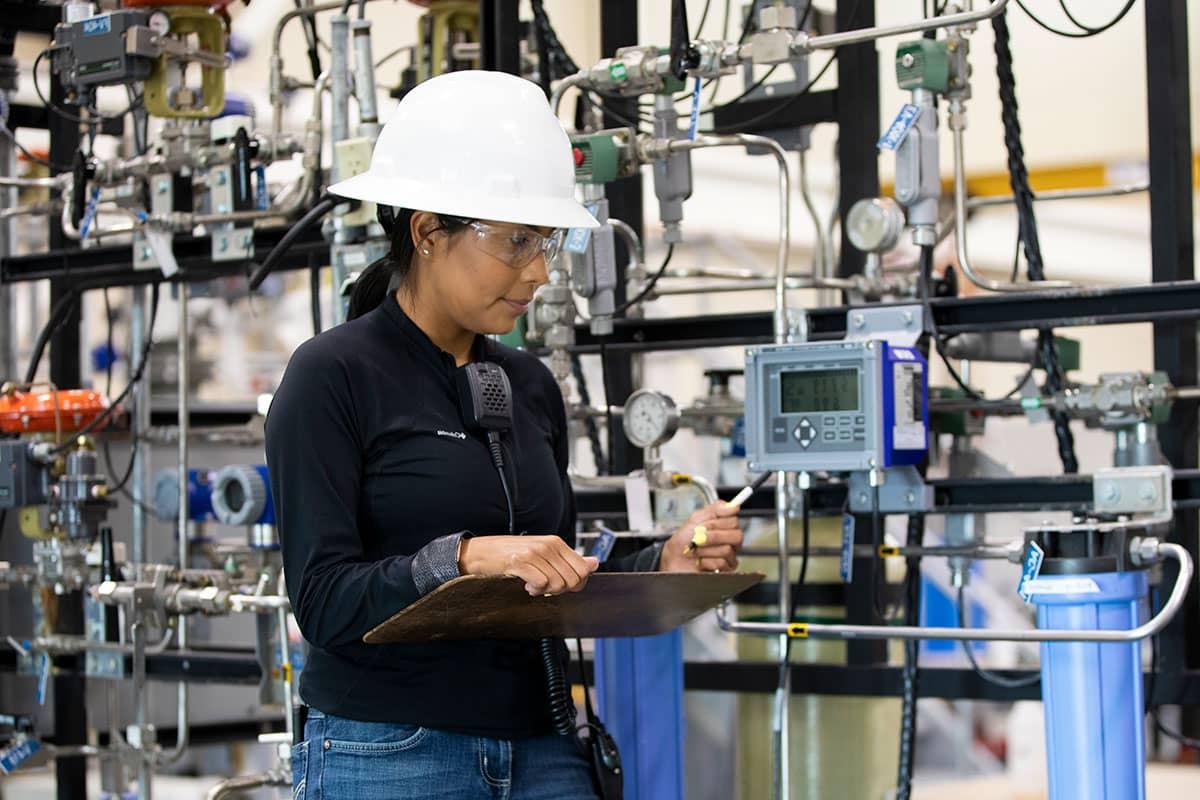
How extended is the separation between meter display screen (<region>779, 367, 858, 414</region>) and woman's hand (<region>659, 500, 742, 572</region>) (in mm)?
678

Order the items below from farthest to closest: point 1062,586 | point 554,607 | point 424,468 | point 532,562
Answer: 1. point 1062,586
2. point 424,468
3. point 554,607
4. point 532,562

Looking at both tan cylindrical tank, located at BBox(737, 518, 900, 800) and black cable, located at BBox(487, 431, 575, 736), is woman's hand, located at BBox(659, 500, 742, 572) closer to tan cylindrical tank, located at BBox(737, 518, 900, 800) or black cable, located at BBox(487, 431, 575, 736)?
black cable, located at BBox(487, 431, 575, 736)

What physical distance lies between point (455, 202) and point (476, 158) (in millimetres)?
71

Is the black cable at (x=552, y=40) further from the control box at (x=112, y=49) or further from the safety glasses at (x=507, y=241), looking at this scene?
the safety glasses at (x=507, y=241)

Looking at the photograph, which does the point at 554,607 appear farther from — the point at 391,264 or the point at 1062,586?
the point at 1062,586

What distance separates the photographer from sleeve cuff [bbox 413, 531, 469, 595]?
5.10 ft

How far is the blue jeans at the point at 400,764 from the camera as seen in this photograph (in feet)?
5.59

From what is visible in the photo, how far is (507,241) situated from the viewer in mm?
1789

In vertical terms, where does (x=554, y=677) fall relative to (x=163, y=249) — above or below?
below

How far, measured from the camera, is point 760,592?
386 cm

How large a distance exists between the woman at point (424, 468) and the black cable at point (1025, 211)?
121 cm

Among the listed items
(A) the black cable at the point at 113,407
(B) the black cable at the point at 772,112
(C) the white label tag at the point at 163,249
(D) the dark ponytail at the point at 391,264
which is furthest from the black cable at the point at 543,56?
(D) the dark ponytail at the point at 391,264

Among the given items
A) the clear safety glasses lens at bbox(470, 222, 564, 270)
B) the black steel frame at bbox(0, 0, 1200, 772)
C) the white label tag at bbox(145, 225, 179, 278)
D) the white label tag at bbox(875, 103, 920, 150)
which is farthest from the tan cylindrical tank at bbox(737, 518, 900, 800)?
the clear safety glasses lens at bbox(470, 222, 564, 270)

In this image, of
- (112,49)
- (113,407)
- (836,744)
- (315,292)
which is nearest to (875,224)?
(315,292)
